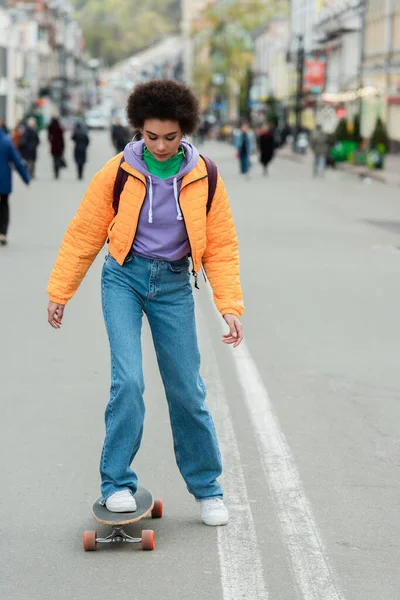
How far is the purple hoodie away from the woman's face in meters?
0.07

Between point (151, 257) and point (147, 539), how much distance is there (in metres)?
1.05

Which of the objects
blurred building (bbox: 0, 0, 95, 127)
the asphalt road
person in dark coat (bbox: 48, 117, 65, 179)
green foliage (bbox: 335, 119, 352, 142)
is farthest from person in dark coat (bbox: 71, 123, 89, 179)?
blurred building (bbox: 0, 0, 95, 127)

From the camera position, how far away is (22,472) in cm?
627

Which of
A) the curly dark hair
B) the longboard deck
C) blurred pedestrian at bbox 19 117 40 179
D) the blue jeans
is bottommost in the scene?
blurred pedestrian at bbox 19 117 40 179

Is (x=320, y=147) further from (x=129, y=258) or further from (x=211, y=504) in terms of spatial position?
(x=129, y=258)

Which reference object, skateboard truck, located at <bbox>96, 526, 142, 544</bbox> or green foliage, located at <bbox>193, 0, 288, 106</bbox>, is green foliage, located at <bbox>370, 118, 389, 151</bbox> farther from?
green foliage, located at <bbox>193, 0, 288, 106</bbox>

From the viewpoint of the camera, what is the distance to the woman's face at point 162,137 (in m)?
4.94

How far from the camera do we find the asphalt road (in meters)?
4.80

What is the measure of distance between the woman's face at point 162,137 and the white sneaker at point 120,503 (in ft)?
4.15

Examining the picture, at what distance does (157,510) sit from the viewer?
17.9 feet

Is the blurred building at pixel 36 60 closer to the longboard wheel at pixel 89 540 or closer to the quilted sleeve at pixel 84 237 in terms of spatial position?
the quilted sleeve at pixel 84 237

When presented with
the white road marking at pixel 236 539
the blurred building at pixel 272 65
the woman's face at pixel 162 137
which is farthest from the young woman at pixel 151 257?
the blurred building at pixel 272 65

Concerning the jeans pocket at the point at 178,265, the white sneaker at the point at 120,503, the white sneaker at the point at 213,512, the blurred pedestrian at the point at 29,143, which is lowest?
the blurred pedestrian at the point at 29,143

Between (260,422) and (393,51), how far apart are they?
58542 mm
